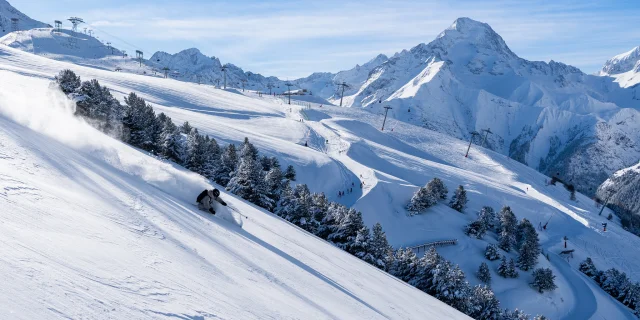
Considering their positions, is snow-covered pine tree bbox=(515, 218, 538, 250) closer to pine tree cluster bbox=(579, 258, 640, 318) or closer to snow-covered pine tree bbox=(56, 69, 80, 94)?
pine tree cluster bbox=(579, 258, 640, 318)

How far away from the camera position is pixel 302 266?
448 inches

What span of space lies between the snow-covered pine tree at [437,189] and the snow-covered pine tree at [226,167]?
976 inches

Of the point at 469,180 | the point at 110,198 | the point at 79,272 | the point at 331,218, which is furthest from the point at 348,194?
the point at 79,272

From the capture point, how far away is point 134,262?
587 centimetres

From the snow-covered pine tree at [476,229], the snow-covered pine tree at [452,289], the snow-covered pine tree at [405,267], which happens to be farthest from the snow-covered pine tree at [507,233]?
the snow-covered pine tree at [405,267]

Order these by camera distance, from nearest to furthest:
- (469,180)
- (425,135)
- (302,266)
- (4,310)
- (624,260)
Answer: (4,310), (302,266), (624,260), (469,180), (425,135)

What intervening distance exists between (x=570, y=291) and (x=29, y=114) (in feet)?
169

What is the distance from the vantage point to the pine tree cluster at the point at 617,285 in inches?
1704

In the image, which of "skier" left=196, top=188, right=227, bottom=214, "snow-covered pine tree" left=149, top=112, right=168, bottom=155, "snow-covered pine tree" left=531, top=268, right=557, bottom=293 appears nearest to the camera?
"skier" left=196, top=188, right=227, bottom=214

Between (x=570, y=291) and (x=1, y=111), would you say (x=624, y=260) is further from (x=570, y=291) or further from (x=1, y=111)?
(x=1, y=111)

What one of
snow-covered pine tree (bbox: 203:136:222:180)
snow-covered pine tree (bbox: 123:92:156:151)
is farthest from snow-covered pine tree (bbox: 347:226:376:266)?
snow-covered pine tree (bbox: 123:92:156:151)

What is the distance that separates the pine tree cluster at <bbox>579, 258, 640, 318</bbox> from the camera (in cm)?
4328

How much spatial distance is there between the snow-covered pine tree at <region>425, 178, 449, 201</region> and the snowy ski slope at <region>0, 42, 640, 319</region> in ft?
6.37

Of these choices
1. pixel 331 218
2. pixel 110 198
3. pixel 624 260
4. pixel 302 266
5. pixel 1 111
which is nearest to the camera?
pixel 110 198
